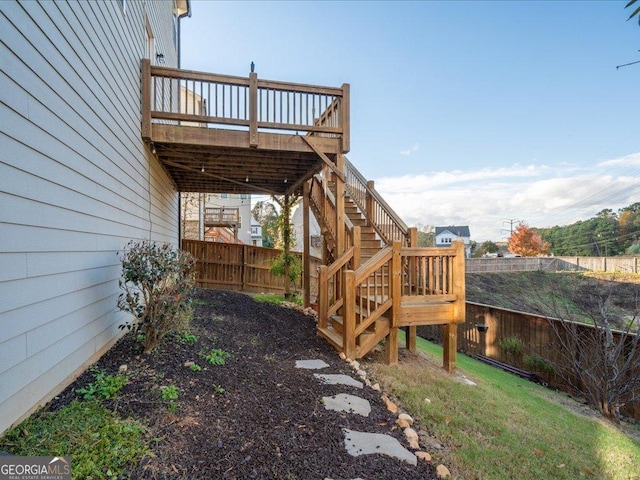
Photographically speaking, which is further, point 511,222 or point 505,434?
point 511,222

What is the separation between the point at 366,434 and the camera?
7.82 feet

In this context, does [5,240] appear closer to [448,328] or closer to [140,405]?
[140,405]

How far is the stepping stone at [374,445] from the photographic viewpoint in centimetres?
214

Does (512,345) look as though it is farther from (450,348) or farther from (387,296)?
(387,296)

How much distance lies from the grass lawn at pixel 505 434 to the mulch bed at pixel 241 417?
1.38 feet

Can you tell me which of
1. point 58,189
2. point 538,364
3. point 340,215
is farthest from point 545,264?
point 58,189

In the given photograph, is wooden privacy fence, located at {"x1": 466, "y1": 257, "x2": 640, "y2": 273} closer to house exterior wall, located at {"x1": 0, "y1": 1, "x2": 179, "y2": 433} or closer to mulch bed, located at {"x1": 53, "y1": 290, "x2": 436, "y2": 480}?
mulch bed, located at {"x1": 53, "y1": 290, "x2": 436, "y2": 480}

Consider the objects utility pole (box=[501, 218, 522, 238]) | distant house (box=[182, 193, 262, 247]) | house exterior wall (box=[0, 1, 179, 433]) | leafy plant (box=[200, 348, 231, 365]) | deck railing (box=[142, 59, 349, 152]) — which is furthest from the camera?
utility pole (box=[501, 218, 522, 238])

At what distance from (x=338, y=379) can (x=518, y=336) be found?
5739 mm

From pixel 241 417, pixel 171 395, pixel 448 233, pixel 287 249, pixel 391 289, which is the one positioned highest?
pixel 448 233

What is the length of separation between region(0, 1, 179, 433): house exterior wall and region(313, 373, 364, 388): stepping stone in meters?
2.20

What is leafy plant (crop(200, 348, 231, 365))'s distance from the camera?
331 centimetres

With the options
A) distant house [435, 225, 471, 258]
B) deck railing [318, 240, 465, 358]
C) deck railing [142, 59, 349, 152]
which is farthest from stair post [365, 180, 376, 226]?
distant house [435, 225, 471, 258]

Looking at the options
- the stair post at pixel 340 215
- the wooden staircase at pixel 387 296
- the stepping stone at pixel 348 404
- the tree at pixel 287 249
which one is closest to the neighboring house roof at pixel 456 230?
the tree at pixel 287 249
